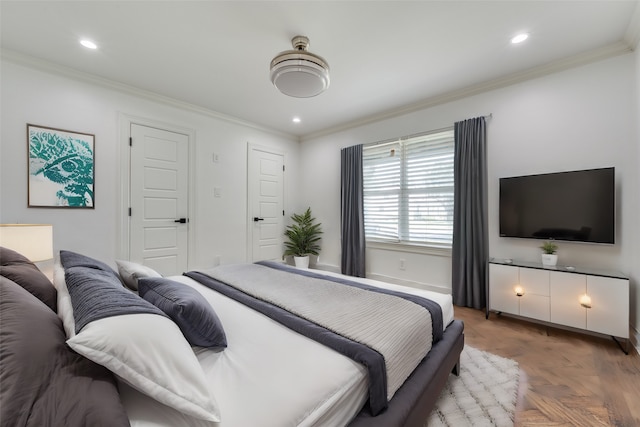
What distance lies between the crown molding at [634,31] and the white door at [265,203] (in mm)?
4280

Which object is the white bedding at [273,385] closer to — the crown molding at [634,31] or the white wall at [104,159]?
the white wall at [104,159]

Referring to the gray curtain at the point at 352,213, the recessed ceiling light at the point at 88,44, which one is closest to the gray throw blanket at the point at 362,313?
the gray curtain at the point at 352,213

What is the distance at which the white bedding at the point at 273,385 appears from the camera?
29.9 inches

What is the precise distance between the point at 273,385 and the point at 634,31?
3.66m

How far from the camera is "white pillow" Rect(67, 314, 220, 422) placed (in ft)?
2.23

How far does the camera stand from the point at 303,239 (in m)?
4.75

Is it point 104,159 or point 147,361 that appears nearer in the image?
point 147,361

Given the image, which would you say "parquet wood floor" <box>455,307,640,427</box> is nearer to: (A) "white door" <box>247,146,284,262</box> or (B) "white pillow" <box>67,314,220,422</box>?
(B) "white pillow" <box>67,314,220,422</box>

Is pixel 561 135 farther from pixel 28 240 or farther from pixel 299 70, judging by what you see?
pixel 28 240

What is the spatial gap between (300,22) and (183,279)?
2.32 meters

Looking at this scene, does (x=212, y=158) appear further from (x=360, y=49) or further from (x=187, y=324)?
(x=187, y=324)

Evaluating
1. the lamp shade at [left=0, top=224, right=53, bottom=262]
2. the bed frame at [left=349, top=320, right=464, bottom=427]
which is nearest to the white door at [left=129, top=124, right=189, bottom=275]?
the lamp shade at [left=0, top=224, right=53, bottom=262]

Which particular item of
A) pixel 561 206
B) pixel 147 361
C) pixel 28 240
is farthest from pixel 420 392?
pixel 561 206

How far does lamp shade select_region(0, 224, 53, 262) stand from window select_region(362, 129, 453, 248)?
361 centimetres
